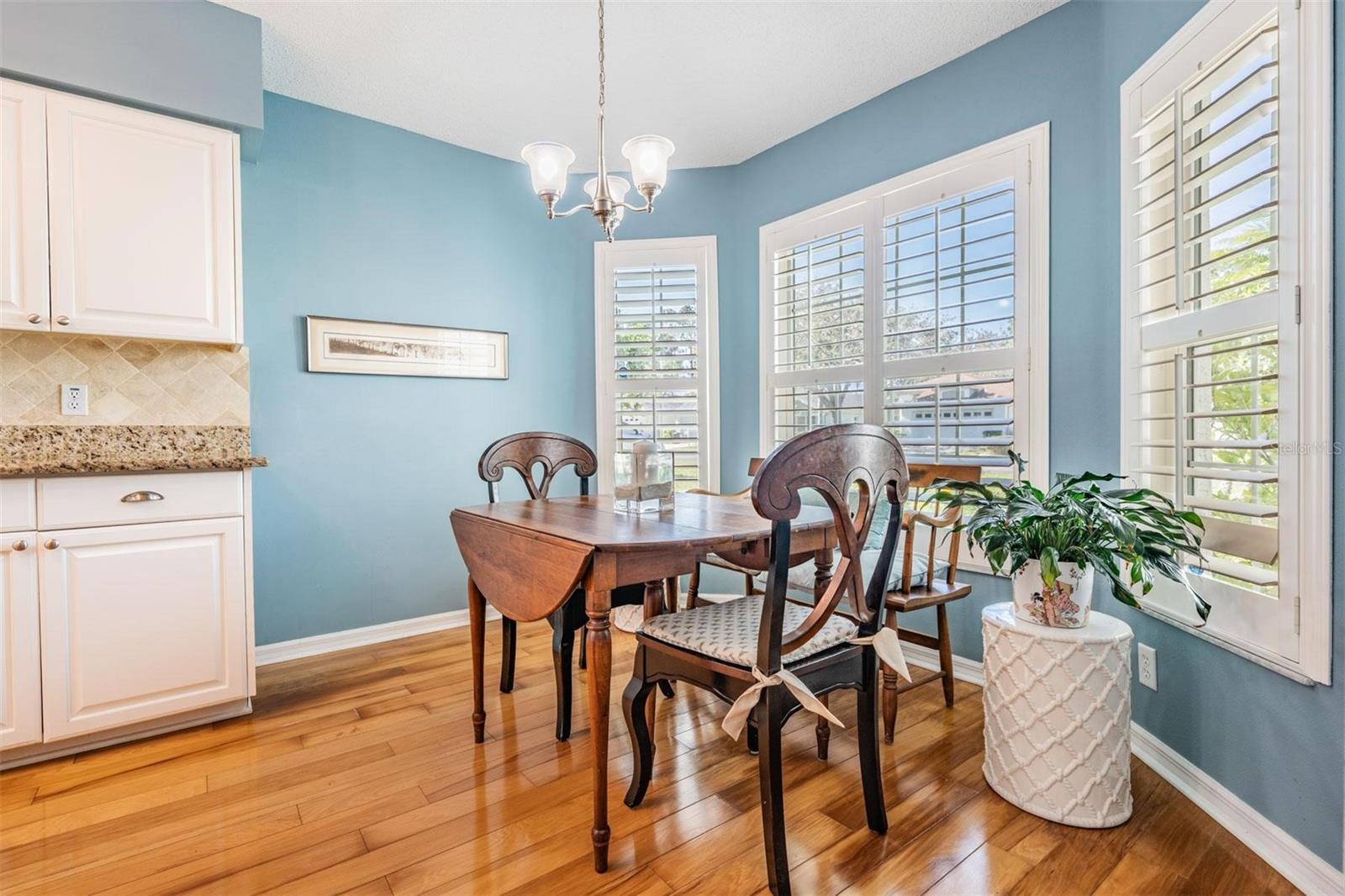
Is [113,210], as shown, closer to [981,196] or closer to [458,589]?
[458,589]

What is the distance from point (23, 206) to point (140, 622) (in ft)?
4.37

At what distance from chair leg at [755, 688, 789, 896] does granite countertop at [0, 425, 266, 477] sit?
6.32ft

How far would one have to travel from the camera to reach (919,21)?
241cm

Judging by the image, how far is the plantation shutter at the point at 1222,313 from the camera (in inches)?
56.7

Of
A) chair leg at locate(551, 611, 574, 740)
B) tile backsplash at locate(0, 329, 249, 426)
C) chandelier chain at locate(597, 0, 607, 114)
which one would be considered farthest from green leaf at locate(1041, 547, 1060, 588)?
tile backsplash at locate(0, 329, 249, 426)

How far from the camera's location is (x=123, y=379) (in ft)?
7.87

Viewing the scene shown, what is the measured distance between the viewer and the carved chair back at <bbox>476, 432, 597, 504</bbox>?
92.7 inches

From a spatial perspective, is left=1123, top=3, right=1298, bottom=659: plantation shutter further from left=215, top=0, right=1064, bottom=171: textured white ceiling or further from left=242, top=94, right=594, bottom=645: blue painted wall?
left=242, top=94, right=594, bottom=645: blue painted wall

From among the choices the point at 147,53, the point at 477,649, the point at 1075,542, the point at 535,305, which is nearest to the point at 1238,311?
the point at 1075,542

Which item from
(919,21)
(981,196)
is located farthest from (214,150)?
(981,196)

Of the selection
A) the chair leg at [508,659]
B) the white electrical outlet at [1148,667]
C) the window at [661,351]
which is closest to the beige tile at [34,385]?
the chair leg at [508,659]

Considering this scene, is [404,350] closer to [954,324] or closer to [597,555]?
[597,555]

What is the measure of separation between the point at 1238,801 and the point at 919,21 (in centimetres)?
263

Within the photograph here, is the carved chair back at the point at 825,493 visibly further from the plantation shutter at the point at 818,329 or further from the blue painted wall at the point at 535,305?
the plantation shutter at the point at 818,329
